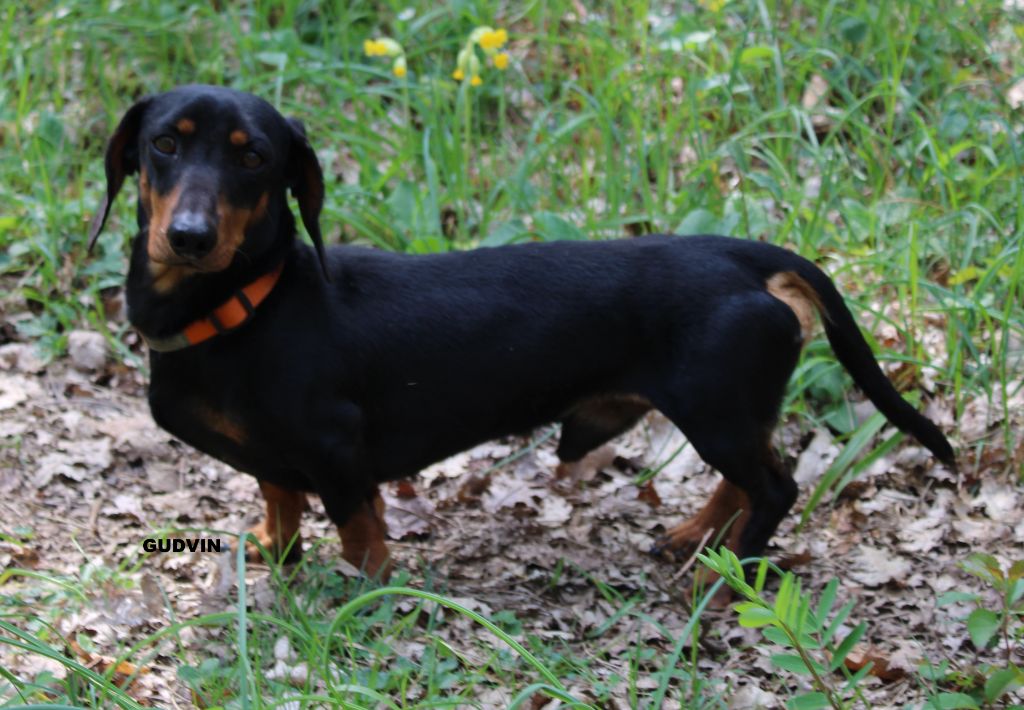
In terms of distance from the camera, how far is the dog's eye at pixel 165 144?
2.75 m

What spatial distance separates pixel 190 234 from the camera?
2.60m

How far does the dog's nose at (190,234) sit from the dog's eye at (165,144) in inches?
8.8

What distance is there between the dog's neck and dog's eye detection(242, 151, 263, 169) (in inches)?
7.7

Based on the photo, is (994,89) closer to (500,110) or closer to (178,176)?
(500,110)

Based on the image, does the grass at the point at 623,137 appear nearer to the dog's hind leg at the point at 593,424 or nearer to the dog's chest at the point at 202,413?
the dog's hind leg at the point at 593,424

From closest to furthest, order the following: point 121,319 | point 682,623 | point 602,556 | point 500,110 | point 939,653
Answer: point 939,653 < point 682,623 < point 602,556 < point 121,319 < point 500,110

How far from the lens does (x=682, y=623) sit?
3.16 meters

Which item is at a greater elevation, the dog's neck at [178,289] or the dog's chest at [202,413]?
the dog's neck at [178,289]

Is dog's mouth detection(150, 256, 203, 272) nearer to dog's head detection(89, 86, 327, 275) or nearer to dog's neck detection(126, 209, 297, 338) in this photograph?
dog's head detection(89, 86, 327, 275)

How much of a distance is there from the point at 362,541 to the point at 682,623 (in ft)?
2.79

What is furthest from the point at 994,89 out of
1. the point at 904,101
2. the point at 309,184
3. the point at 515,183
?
the point at 309,184

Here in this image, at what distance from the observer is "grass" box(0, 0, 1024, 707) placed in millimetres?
4059

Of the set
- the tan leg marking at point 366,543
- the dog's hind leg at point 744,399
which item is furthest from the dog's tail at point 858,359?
the tan leg marking at point 366,543

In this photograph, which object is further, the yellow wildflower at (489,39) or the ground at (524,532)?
the yellow wildflower at (489,39)
